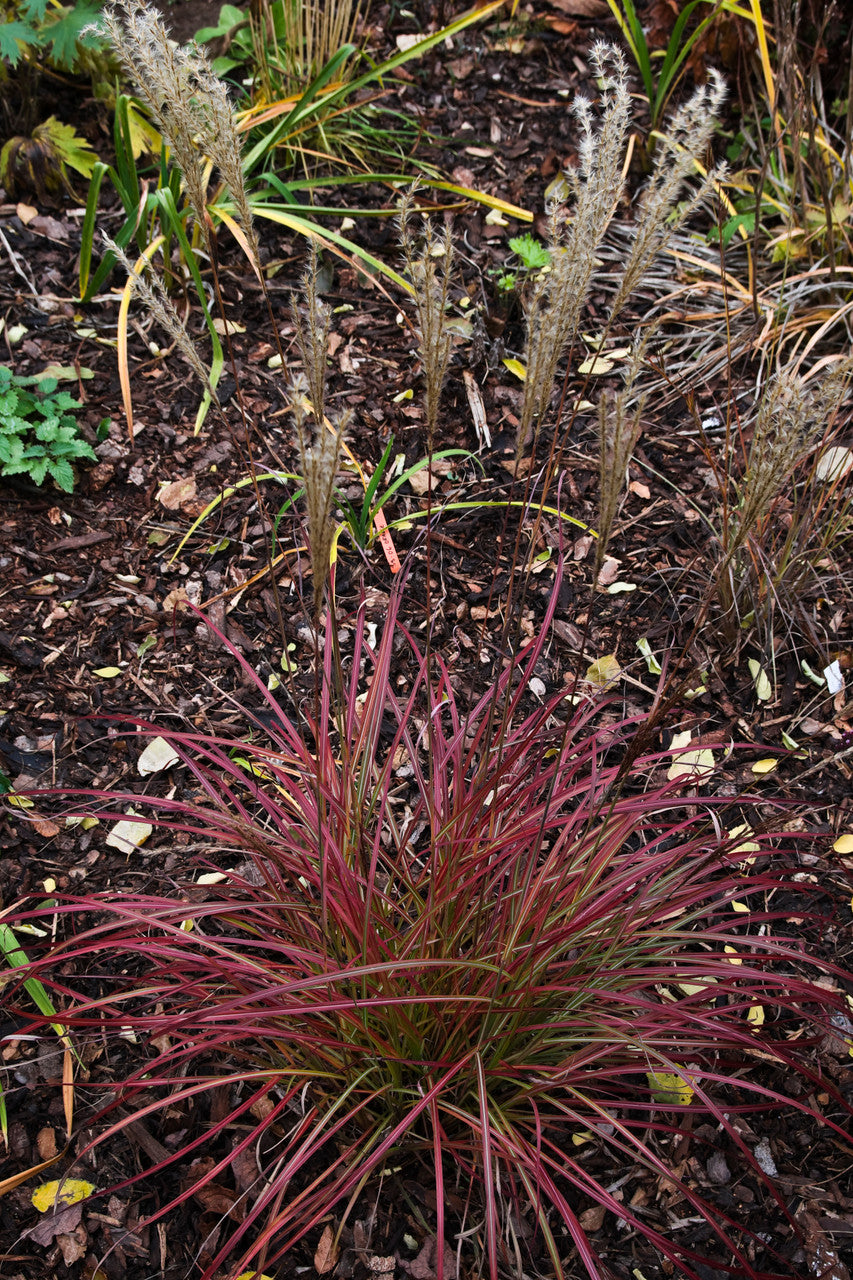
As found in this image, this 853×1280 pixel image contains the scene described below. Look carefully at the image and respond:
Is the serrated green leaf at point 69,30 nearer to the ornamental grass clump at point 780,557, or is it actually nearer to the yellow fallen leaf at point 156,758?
the yellow fallen leaf at point 156,758

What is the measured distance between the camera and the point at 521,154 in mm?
3484

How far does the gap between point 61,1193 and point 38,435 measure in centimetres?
186

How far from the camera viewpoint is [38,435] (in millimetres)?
2529

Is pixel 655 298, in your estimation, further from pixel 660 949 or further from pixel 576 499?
pixel 660 949

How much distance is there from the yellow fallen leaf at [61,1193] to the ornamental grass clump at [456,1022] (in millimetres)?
42

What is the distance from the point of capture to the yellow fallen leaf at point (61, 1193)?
1.58m

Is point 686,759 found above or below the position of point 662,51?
below

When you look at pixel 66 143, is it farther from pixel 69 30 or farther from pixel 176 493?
pixel 176 493

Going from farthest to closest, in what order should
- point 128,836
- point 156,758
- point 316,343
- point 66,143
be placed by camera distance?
point 66,143 → point 156,758 → point 128,836 → point 316,343

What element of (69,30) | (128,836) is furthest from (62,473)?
(69,30)

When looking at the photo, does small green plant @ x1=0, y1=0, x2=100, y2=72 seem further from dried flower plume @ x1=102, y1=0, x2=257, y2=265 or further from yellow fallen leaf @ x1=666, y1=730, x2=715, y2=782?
yellow fallen leaf @ x1=666, y1=730, x2=715, y2=782

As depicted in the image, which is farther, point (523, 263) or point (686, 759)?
point (523, 263)

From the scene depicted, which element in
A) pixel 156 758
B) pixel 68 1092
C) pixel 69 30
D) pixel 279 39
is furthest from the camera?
pixel 279 39

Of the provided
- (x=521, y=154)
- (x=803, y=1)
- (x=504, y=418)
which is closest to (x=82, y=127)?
(x=521, y=154)
